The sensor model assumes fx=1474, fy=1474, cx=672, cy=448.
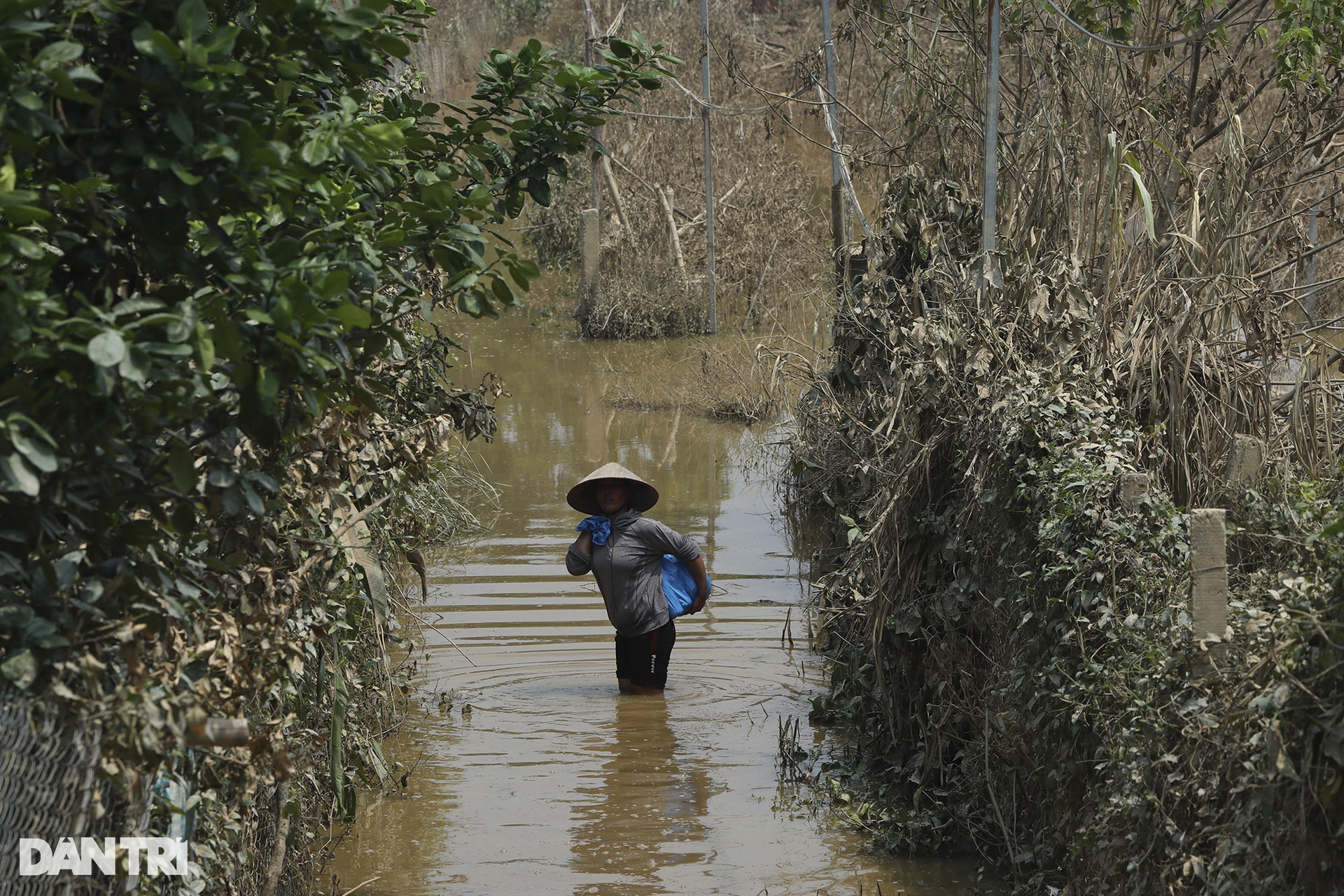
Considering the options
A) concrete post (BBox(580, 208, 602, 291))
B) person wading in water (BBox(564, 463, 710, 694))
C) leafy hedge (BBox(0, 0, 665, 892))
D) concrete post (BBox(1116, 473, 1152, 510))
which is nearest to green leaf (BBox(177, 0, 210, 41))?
leafy hedge (BBox(0, 0, 665, 892))

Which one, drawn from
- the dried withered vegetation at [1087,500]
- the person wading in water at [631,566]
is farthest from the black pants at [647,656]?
the dried withered vegetation at [1087,500]

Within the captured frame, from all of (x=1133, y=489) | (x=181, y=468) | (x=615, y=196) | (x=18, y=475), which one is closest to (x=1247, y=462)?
(x=1133, y=489)

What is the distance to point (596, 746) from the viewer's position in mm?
7832

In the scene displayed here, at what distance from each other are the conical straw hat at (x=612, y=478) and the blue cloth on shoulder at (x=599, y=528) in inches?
3.7

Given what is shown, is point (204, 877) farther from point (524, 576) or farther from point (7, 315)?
point (524, 576)

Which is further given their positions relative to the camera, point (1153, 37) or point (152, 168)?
point (1153, 37)

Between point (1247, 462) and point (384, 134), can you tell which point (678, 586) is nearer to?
point (1247, 462)

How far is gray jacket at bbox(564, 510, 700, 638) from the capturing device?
851 centimetres

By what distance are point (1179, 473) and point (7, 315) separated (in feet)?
16.2

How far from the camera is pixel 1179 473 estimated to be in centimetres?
635

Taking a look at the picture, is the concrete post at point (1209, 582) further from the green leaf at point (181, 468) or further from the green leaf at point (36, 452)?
the green leaf at point (36, 452)

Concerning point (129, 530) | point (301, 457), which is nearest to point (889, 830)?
point (301, 457)

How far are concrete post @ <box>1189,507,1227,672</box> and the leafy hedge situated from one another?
216 cm

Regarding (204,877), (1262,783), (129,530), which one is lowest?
(204,877)
